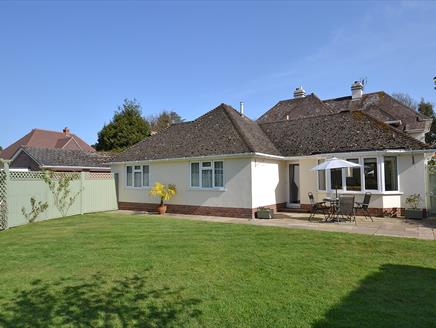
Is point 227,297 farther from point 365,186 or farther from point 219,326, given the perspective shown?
point 365,186

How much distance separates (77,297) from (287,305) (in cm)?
360

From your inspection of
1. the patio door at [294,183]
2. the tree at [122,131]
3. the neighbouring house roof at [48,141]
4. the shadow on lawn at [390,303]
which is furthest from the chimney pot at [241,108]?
the neighbouring house roof at [48,141]

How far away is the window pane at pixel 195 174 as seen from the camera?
17828 mm

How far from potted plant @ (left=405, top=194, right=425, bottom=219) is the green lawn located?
18.8 ft

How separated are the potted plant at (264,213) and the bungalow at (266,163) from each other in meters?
0.36

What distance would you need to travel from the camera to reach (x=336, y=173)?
17.0 m

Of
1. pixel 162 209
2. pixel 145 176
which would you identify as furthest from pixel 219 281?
pixel 145 176

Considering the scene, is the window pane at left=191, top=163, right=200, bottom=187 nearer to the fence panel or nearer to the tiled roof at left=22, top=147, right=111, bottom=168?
the fence panel

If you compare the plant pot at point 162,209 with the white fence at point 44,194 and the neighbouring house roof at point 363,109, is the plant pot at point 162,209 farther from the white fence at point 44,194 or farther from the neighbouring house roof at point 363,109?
the neighbouring house roof at point 363,109

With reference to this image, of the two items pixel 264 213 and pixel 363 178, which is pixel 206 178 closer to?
pixel 264 213

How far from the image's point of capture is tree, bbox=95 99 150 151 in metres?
41.6

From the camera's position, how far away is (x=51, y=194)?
16.8m

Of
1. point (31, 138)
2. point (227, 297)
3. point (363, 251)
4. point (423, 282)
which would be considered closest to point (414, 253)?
point (363, 251)

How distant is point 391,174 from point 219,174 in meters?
8.44
